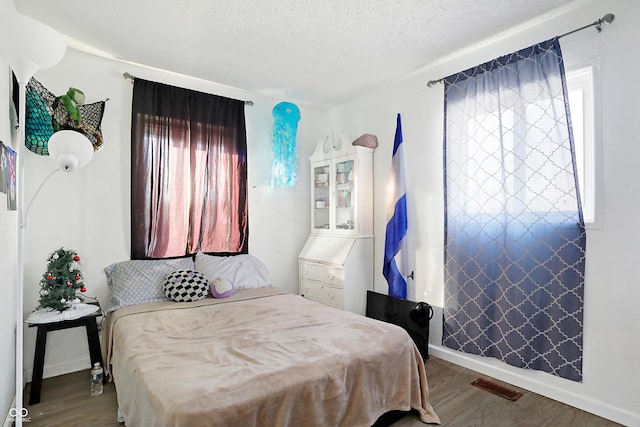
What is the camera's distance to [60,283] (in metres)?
2.43

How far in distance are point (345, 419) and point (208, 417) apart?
749mm

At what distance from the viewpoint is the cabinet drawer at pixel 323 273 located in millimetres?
3389

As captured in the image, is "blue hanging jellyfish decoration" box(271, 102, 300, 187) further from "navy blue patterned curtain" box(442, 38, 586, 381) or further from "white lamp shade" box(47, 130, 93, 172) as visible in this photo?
"white lamp shade" box(47, 130, 93, 172)

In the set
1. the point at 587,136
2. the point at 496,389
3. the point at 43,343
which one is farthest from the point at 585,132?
the point at 43,343

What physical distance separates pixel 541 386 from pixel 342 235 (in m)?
2.05

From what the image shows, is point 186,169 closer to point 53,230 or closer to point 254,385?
A: point 53,230

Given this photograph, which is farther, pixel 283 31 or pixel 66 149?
pixel 283 31

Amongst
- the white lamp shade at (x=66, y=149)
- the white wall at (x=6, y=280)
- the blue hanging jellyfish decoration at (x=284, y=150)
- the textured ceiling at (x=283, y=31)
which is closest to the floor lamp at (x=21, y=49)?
the white lamp shade at (x=66, y=149)

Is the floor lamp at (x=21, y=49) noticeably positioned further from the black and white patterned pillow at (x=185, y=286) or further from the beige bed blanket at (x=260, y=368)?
the black and white patterned pillow at (x=185, y=286)

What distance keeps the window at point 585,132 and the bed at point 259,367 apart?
1.50 m

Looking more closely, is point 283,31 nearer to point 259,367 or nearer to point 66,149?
point 66,149

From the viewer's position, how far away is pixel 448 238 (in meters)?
2.93

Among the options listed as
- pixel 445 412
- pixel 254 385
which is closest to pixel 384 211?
pixel 445 412

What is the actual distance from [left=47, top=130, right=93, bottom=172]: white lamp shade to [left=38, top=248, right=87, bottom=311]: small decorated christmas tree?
959 mm
